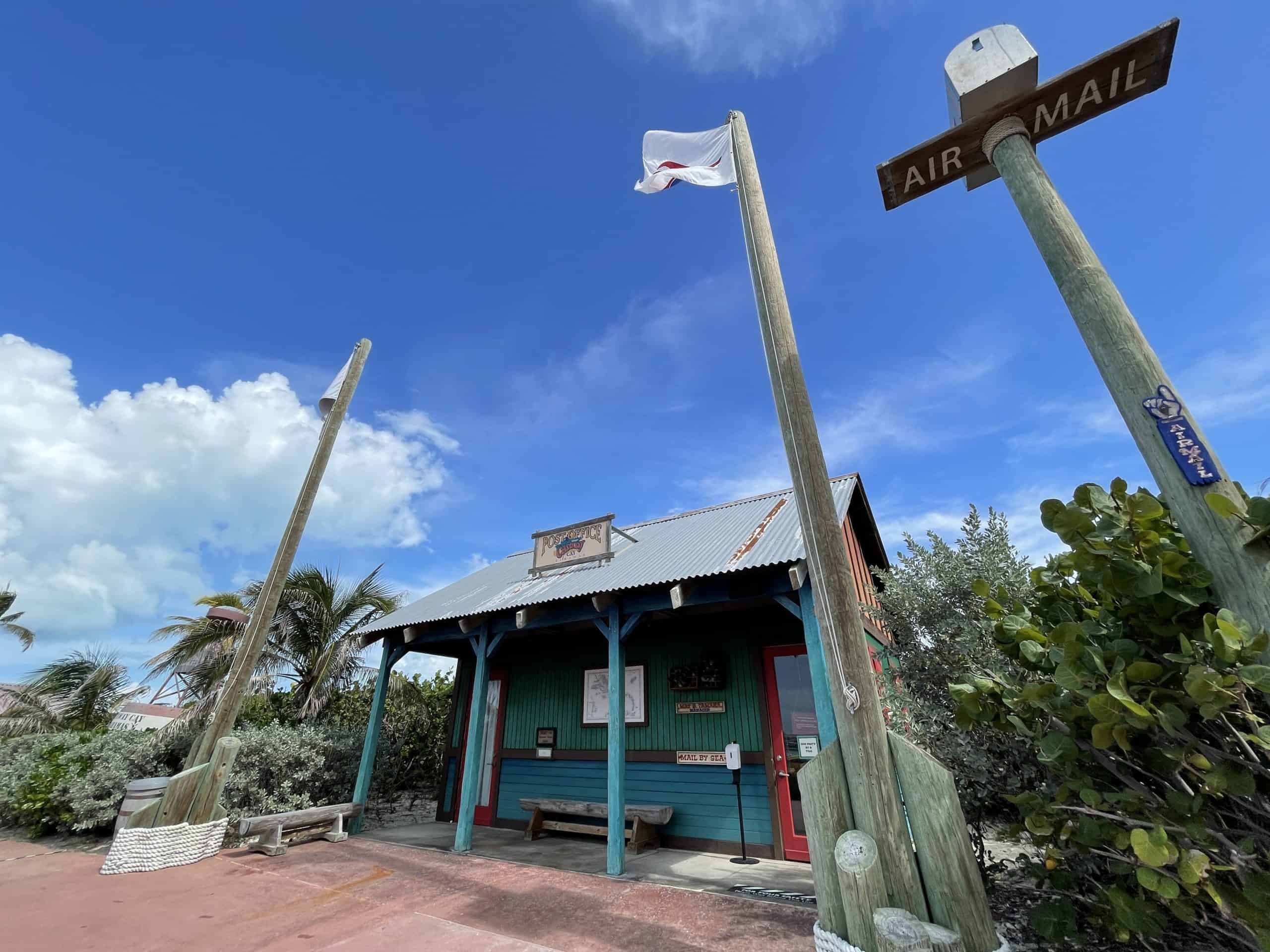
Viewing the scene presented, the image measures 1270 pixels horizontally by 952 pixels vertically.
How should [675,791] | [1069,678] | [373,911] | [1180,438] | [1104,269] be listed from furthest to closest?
[675,791] → [373,911] → [1104,269] → [1180,438] → [1069,678]

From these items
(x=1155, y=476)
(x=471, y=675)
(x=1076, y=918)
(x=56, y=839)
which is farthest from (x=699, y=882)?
(x=56, y=839)

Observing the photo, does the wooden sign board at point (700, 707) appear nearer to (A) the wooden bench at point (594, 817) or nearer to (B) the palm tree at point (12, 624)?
(A) the wooden bench at point (594, 817)

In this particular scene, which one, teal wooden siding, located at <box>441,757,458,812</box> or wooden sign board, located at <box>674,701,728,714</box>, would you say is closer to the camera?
wooden sign board, located at <box>674,701,728,714</box>

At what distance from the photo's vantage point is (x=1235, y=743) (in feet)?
6.17

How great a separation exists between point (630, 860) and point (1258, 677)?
20.6 ft

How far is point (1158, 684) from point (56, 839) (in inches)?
491

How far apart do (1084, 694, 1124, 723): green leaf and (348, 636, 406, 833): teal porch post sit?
8.72 meters

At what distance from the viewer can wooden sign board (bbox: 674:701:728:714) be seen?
7.17 metres

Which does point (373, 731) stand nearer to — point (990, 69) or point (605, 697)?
point (605, 697)

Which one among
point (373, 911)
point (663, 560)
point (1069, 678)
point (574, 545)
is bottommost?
point (373, 911)

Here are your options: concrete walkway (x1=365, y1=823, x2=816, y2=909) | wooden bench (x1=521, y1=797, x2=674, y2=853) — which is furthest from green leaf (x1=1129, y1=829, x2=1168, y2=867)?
wooden bench (x1=521, y1=797, x2=674, y2=853)

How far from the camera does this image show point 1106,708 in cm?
181

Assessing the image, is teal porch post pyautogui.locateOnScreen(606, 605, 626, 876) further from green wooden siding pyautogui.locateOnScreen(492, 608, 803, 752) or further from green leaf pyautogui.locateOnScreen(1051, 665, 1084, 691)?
green leaf pyautogui.locateOnScreen(1051, 665, 1084, 691)

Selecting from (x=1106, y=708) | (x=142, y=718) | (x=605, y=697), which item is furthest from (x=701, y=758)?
(x=142, y=718)
